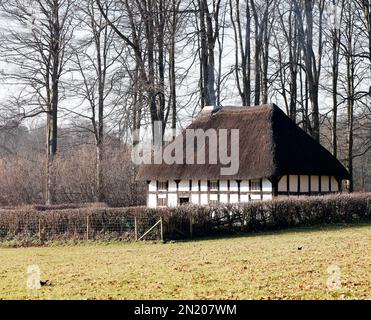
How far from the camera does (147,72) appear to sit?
108 ft

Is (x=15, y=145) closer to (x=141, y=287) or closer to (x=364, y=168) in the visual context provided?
(x=364, y=168)

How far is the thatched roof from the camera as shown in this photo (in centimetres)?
2850

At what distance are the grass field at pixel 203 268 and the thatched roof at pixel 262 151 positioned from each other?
6333 mm

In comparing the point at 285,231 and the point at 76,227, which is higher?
the point at 76,227

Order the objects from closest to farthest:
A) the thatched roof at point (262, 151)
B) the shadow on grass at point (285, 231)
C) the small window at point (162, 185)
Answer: the shadow on grass at point (285, 231), the thatched roof at point (262, 151), the small window at point (162, 185)

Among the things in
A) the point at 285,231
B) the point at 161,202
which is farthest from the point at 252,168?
the point at 161,202

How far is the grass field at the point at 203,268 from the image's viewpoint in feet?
35.2

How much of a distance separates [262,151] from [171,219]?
26.8 feet

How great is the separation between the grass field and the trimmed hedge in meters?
0.93

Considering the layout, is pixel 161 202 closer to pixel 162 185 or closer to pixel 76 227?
pixel 162 185

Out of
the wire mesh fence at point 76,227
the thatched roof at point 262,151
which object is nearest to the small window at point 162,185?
the thatched roof at point 262,151

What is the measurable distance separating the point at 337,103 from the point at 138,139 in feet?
37.6

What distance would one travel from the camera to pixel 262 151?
29.2 meters

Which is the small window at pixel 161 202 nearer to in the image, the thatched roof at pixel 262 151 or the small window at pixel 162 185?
the small window at pixel 162 185
